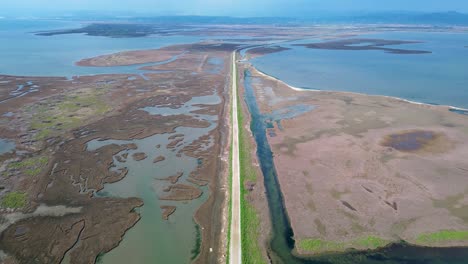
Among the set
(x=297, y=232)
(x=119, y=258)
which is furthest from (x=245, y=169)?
(x=119, y=258)

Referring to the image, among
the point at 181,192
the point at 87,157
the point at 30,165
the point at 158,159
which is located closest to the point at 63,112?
the point at 30,165

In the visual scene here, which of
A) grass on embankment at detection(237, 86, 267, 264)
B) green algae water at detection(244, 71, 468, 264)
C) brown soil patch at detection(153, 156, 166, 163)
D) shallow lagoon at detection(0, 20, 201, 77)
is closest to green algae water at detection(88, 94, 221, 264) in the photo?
brown soil patch at detection(153, 156, 166, 163)

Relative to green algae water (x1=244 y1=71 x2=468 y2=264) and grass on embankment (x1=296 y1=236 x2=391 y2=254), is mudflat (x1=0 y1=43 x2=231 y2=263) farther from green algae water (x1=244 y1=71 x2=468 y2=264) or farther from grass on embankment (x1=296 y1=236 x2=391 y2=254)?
grass on embankment (x1=296 y1=236 x2=391 y2=254)

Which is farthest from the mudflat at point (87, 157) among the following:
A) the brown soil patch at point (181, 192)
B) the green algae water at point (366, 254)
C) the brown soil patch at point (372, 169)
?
the brown soil patch at point (372, 169)

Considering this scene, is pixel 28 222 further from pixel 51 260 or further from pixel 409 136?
pixel 409 136

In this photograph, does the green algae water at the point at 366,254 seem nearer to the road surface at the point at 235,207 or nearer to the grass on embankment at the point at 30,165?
the road surface at the point at 235,207

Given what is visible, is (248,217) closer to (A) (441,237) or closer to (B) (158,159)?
(B) (158,159)
